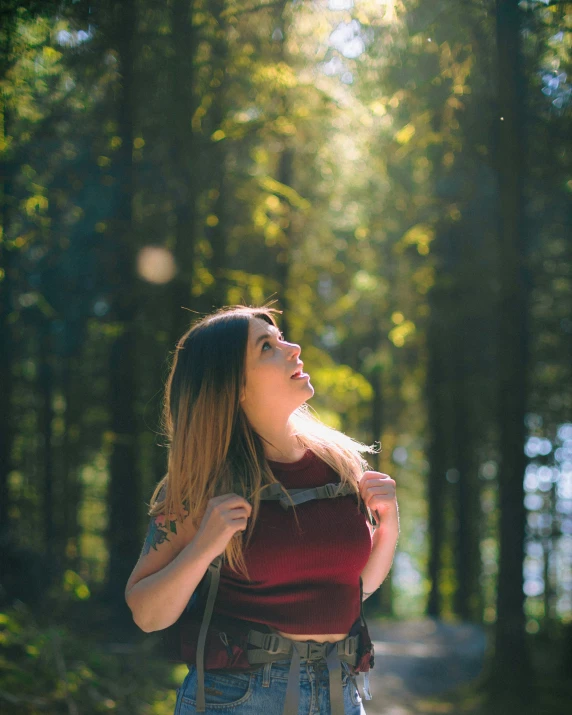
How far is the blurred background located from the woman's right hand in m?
4.35

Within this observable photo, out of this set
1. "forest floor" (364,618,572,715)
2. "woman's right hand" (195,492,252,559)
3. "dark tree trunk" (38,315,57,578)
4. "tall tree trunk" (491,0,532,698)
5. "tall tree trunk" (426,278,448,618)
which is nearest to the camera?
"woman's right hand" (195,492,252,559)

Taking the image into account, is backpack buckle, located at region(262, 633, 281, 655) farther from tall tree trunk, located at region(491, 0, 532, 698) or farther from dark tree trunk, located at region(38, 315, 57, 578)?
dark tree trunk, located at region(38, 315, 57, 578)

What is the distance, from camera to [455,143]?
9844mm

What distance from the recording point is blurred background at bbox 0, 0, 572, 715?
754 cm

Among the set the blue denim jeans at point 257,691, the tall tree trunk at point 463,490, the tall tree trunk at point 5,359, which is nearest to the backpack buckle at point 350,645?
the blue denim jeans at point 257,691

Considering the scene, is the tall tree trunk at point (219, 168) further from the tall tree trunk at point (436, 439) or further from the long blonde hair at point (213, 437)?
the tall tree trunk at point (436, 439)

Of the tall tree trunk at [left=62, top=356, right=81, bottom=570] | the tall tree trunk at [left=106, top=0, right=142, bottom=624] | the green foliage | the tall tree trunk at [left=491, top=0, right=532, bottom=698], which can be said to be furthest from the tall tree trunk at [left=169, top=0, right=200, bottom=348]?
the tall tree trunk at [left=62, top=356, right=81, bottom=570]

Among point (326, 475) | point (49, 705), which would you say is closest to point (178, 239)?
point (49, 705)

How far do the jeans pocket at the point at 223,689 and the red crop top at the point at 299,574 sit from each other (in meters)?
0.21

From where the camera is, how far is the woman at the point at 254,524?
2.75 m

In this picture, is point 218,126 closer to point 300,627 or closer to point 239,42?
point 239,42

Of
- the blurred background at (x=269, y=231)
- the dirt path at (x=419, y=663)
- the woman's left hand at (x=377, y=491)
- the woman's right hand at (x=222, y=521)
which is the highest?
the blurred background at (x=269, y=231)

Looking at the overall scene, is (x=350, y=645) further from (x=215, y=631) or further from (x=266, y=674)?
(x=215, y=631)

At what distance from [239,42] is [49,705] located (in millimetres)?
8023
